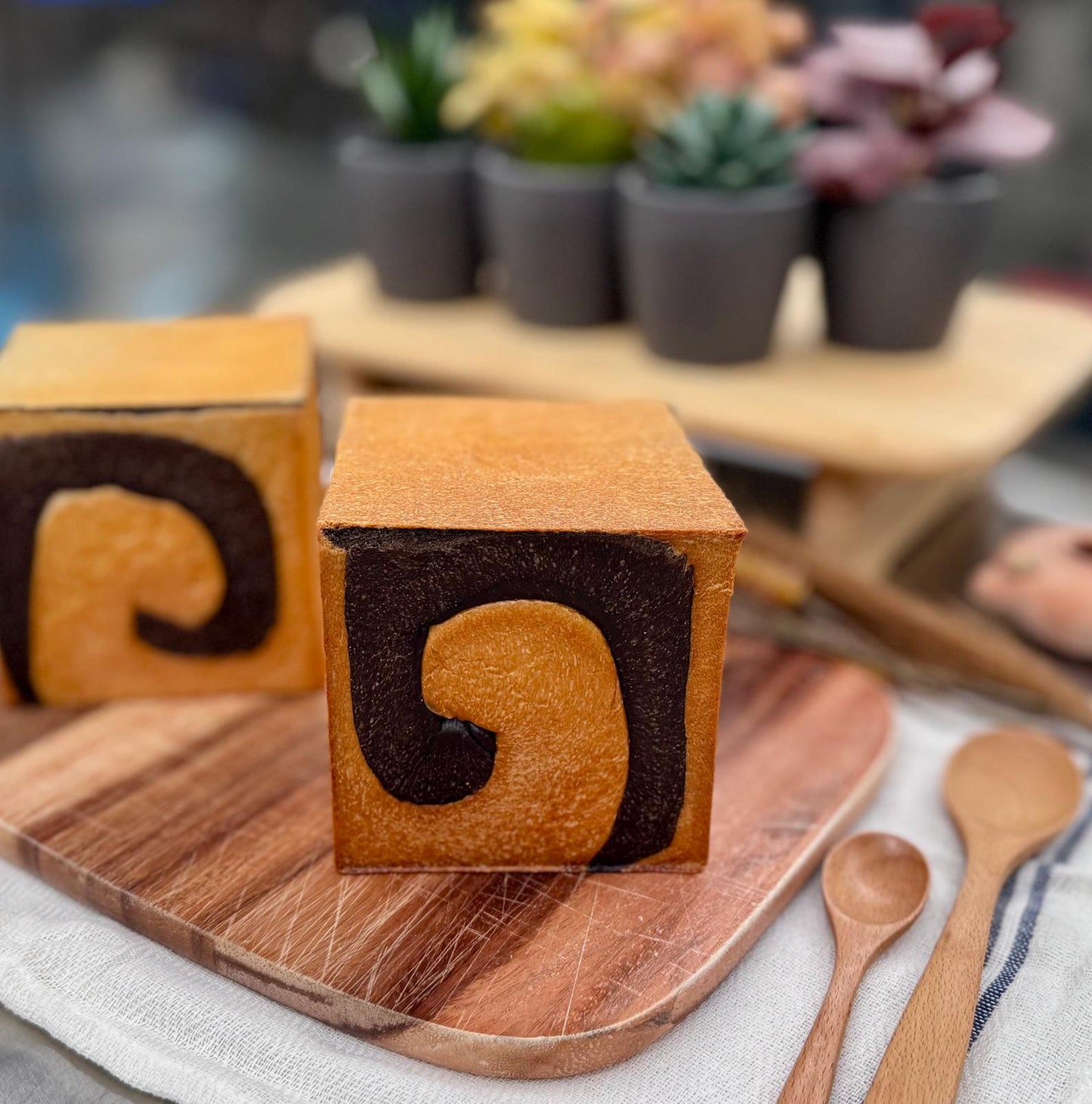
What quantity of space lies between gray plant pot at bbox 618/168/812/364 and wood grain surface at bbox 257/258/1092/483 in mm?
25

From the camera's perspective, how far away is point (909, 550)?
33.8 inches

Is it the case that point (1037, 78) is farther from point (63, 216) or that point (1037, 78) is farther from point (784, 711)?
point (63, 216)

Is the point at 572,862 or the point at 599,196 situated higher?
the point at 599,196

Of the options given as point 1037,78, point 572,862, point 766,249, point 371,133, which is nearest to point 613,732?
point 572,862

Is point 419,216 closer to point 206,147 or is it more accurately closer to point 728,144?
point 728,144

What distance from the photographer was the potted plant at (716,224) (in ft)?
2.42

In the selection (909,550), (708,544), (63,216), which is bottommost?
(909,550)

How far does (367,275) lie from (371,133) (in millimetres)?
127

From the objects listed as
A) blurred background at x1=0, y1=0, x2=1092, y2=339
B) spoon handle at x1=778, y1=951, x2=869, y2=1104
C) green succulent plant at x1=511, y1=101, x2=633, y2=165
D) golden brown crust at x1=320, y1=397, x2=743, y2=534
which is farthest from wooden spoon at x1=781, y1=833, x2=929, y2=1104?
blurred background at x1=0, y1=0, x2=1092, y2=339

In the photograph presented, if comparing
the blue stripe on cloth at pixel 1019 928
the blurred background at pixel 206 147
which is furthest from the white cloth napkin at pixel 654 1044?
the blurred background at pixel 206 147

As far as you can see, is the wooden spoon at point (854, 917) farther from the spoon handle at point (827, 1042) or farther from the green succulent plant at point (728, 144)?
the green succulent plant at point (728, 144)

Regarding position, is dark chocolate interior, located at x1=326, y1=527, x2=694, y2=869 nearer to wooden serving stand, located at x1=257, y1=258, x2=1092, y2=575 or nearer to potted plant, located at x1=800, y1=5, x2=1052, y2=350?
wooden serving stand, located at x1=257, y1=258, x2=1092, y2=575

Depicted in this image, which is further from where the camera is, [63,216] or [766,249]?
[63,216]

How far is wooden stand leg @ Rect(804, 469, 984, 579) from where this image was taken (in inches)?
29.7
